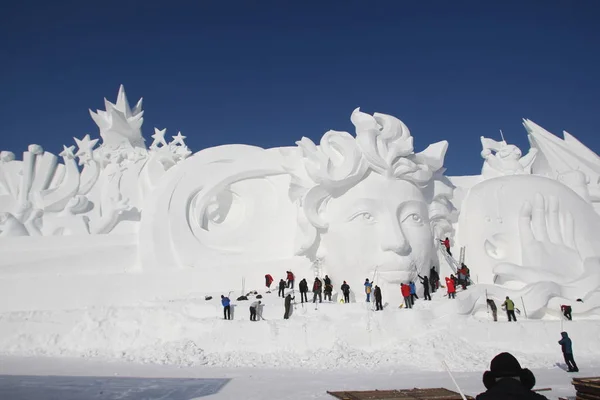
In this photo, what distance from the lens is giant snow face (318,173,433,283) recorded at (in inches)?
551

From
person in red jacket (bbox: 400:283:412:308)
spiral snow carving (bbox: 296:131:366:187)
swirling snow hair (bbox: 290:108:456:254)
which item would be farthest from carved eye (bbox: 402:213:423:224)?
person in red jacket (bbox: 400:283:412:308)

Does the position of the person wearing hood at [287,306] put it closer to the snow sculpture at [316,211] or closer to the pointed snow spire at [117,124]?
the snow sculpture at [316,211]

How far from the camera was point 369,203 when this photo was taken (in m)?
14.3

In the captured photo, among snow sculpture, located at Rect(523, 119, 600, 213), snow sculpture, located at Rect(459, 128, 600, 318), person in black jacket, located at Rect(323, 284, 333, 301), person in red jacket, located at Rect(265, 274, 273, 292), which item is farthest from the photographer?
snow sculpture, located at Rect(523, 119, 600, 213)

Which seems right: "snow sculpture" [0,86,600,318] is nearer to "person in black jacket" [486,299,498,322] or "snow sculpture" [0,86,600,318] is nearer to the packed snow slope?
"person in black jacket" [486,299,498,322]

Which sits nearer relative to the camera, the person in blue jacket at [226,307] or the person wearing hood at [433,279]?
the person in blue jacket at [226,307]

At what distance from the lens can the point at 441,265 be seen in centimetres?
1544

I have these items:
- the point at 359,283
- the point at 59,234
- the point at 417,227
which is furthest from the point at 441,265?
the point at 59,234

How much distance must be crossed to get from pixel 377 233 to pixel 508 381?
1209cm

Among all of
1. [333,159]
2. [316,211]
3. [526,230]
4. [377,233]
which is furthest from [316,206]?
[526,230]

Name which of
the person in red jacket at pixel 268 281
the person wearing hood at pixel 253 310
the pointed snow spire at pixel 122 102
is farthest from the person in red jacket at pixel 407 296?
the pointed snow spire at pixel 122 102

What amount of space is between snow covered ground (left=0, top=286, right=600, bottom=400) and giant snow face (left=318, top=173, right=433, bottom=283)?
3.78ft

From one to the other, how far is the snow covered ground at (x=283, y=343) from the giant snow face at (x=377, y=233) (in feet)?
3.78

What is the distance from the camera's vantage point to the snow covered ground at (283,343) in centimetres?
977
